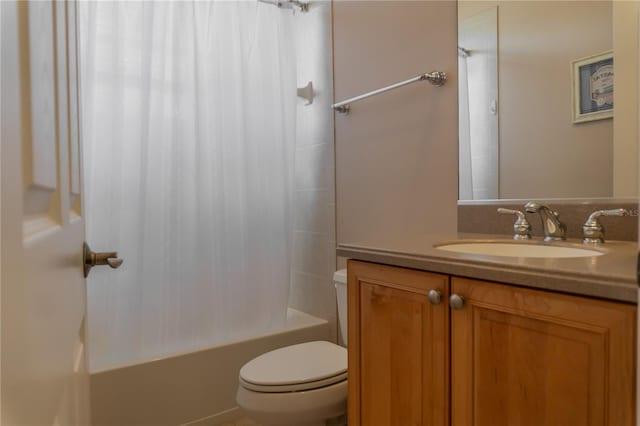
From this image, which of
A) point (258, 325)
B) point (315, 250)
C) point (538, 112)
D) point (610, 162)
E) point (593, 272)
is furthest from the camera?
point (315, 250)

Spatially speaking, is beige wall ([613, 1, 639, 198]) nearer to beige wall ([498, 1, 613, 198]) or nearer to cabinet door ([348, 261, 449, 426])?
beige wall ([498, 1, 613, 198])

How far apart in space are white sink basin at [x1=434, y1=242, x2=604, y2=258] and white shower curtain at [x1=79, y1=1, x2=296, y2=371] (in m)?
1.07

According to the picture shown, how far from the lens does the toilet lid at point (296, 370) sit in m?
1.30

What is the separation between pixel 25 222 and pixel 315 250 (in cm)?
184

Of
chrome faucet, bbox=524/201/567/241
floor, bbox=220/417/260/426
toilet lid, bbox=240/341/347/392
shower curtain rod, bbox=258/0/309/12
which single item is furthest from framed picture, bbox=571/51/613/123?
floor, bbox=220/417/260/426

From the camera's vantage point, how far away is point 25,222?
12.7 inches

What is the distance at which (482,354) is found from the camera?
744mm

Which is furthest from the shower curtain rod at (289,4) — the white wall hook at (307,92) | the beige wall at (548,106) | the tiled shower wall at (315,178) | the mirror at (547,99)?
the beige wall at (548,106)

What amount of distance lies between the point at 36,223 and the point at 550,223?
1144 mm

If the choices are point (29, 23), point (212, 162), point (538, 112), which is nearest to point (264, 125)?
point (212, 162)

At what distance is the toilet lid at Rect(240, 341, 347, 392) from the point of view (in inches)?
51.2

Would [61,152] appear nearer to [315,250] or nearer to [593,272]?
[593,272]

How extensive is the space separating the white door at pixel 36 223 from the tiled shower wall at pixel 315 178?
59.9 inches

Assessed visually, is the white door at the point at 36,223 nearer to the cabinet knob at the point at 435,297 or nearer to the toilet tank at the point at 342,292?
the cabinet knob at the point at 435,297
